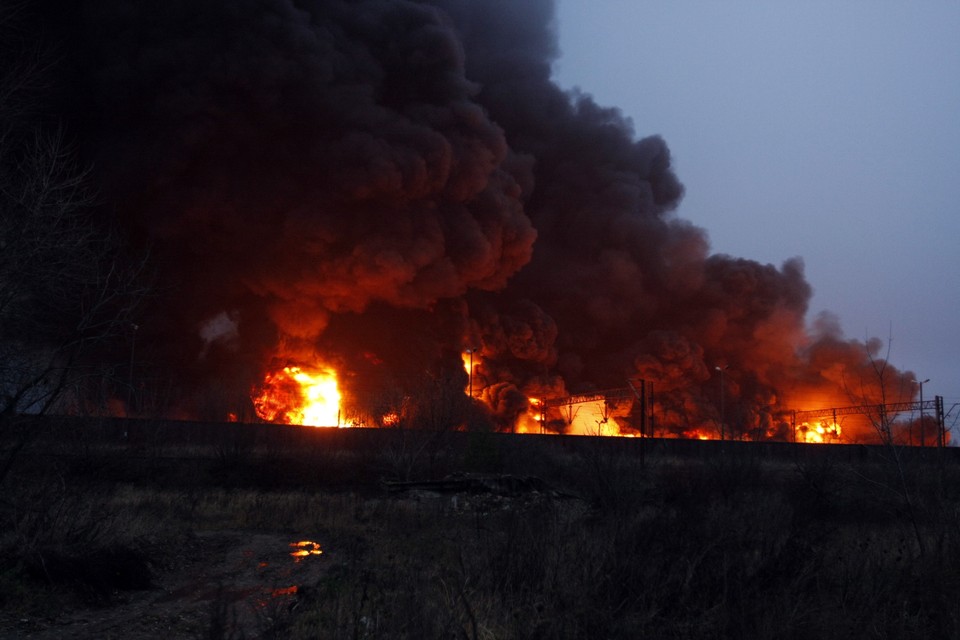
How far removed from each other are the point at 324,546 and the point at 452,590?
302 inches

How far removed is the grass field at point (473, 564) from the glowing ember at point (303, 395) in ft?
81.9

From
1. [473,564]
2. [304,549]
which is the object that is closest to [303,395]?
[304,549]

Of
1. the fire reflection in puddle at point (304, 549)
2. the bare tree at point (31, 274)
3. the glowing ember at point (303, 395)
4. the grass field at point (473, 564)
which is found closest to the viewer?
the grass field at point (473, 564)

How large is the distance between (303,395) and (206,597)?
35.9 metres

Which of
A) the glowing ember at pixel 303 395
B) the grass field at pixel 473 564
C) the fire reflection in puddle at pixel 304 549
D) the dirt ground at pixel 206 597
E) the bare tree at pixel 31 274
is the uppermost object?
the glowing ember at pixel 303 395

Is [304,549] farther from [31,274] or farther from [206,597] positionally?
[31,274]

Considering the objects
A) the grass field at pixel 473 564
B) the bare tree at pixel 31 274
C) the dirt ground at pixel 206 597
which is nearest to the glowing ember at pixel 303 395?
the grass field at pixel 473 564

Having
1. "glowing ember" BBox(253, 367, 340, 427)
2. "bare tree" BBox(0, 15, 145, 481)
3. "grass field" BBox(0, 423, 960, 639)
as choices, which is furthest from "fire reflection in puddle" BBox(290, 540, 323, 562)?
"glowing ember" BBox(253, 367, 340, 427)

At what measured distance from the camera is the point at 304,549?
44.1 ft

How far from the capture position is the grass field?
6.01 meters

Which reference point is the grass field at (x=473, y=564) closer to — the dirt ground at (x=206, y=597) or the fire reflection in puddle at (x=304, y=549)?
the dirt ground at (x=206, y=597)

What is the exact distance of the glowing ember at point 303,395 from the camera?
4438cm

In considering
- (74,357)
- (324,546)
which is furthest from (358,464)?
(74,357)

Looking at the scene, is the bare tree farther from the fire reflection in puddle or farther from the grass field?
the fire reflection in puddle
